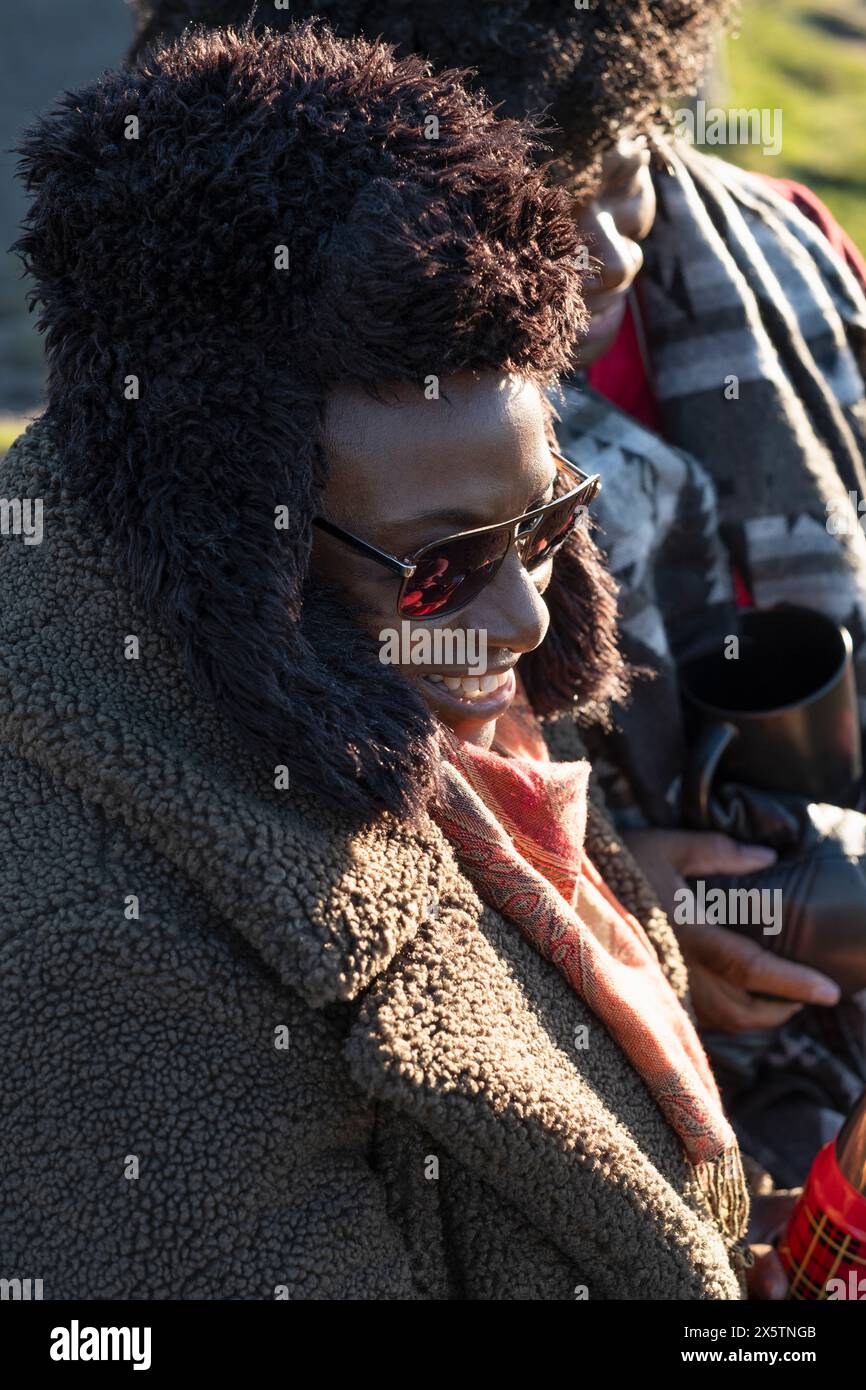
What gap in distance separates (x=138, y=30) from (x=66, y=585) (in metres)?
1.35

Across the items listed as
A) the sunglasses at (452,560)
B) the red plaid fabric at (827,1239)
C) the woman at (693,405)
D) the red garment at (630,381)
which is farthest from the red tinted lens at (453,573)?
the red garment at (630,381)

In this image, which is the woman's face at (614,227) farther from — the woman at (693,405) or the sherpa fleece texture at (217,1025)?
the sherpa fleece texture at (217,1025)

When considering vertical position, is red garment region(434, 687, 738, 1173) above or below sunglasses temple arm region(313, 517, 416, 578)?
below

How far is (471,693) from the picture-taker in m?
1.57

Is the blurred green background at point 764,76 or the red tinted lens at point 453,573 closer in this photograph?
the red tinted lens at point 453,573

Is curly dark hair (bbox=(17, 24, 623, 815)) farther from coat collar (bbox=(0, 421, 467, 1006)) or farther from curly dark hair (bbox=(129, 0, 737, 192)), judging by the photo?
curly dark hair (bbox=(129, 0, 737, 192))

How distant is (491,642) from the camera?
1.53 m

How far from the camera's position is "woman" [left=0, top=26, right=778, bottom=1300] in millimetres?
1290

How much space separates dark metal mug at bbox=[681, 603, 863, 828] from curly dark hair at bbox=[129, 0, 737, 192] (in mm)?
763

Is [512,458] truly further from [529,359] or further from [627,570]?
[627,570]

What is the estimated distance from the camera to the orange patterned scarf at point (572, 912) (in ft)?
4.97

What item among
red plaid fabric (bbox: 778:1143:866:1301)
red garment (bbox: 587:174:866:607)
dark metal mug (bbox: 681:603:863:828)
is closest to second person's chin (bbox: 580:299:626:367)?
red garment (bbox: 587:174:866:607)

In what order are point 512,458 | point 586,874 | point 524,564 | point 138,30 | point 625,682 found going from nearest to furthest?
point 512,458 < point 524,564 < point 586,874 < point 625,682 < point 138,30

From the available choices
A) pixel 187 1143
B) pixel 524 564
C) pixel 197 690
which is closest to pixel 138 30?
pixel 524 564
